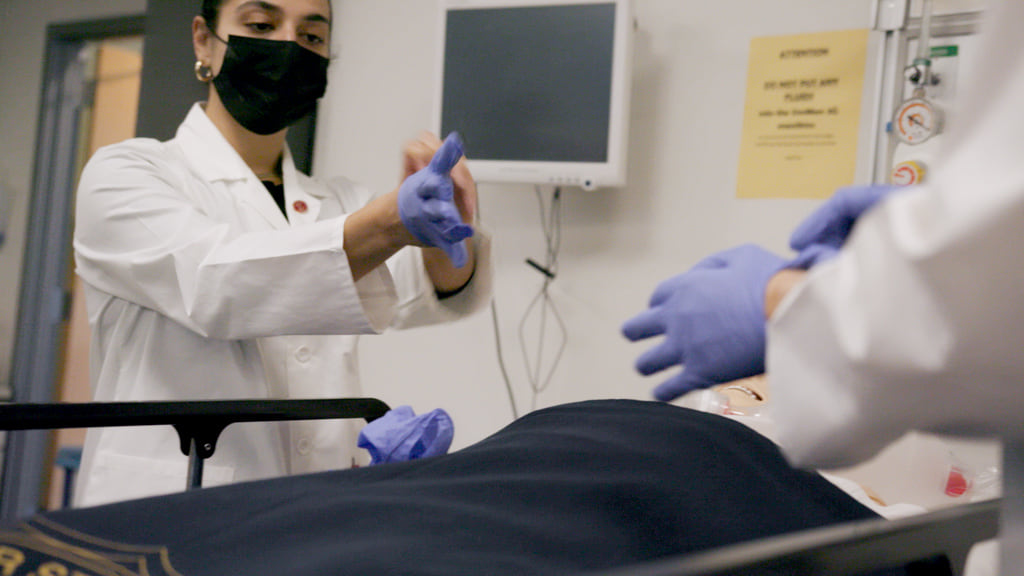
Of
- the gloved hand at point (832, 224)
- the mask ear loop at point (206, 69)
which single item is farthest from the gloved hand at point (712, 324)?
the mask ear loop at point (206, 69)

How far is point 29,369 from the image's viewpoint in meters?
3.10

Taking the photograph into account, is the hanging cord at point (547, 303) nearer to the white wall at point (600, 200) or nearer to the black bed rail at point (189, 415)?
the white wall at point (600, 200)

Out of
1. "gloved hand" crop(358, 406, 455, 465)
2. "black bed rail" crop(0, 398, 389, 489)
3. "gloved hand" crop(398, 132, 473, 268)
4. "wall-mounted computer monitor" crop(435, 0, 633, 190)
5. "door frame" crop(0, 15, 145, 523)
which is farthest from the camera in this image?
"door frame" crop(0, 15, 145, 523)

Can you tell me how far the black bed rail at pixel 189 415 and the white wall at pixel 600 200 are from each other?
0.96 meters

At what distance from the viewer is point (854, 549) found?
1.55 ft

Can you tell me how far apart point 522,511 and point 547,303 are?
1.35 metres

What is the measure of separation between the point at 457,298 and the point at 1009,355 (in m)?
1.04

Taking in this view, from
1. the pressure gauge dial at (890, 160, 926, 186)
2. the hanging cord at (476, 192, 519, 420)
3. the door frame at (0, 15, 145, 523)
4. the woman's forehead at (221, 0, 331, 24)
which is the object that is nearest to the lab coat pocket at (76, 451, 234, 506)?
the woman's forehead at (221, 0, 331, 24)

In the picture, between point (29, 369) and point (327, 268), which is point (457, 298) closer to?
point (327, 268)

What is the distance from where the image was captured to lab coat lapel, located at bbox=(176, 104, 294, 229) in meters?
1.41

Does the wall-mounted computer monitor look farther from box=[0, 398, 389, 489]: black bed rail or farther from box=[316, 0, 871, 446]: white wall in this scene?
box=[0, 398, 389, 489]: black bed rail

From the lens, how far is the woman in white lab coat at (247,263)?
108cm

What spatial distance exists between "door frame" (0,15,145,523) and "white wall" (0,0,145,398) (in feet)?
0.18

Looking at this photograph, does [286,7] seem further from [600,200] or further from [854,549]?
[854,549]
